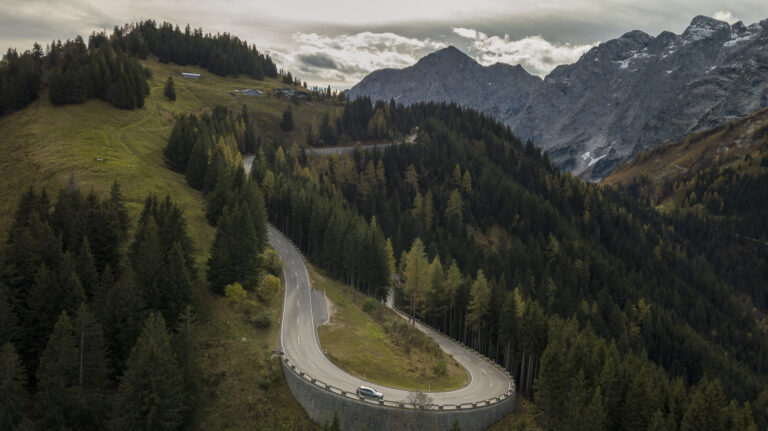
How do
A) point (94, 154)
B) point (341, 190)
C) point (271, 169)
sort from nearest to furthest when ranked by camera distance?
point (94, 154)
point (271, 169)
point (341, 190)

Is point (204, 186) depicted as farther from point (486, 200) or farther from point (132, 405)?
point (486, 200)

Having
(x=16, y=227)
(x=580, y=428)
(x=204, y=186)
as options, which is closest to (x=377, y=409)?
(x=580, y=428)

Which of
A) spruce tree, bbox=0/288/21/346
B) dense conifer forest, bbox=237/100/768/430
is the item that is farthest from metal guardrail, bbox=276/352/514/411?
spruce tree, bbox=0/288/21/346

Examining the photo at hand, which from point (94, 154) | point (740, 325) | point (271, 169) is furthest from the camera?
point (740, 325)

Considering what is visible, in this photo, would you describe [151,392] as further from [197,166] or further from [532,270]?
[532,270]

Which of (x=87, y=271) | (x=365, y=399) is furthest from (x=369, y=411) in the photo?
(x=87, y=271)

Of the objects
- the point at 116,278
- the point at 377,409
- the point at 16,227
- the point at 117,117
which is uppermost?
the point at 117,117
